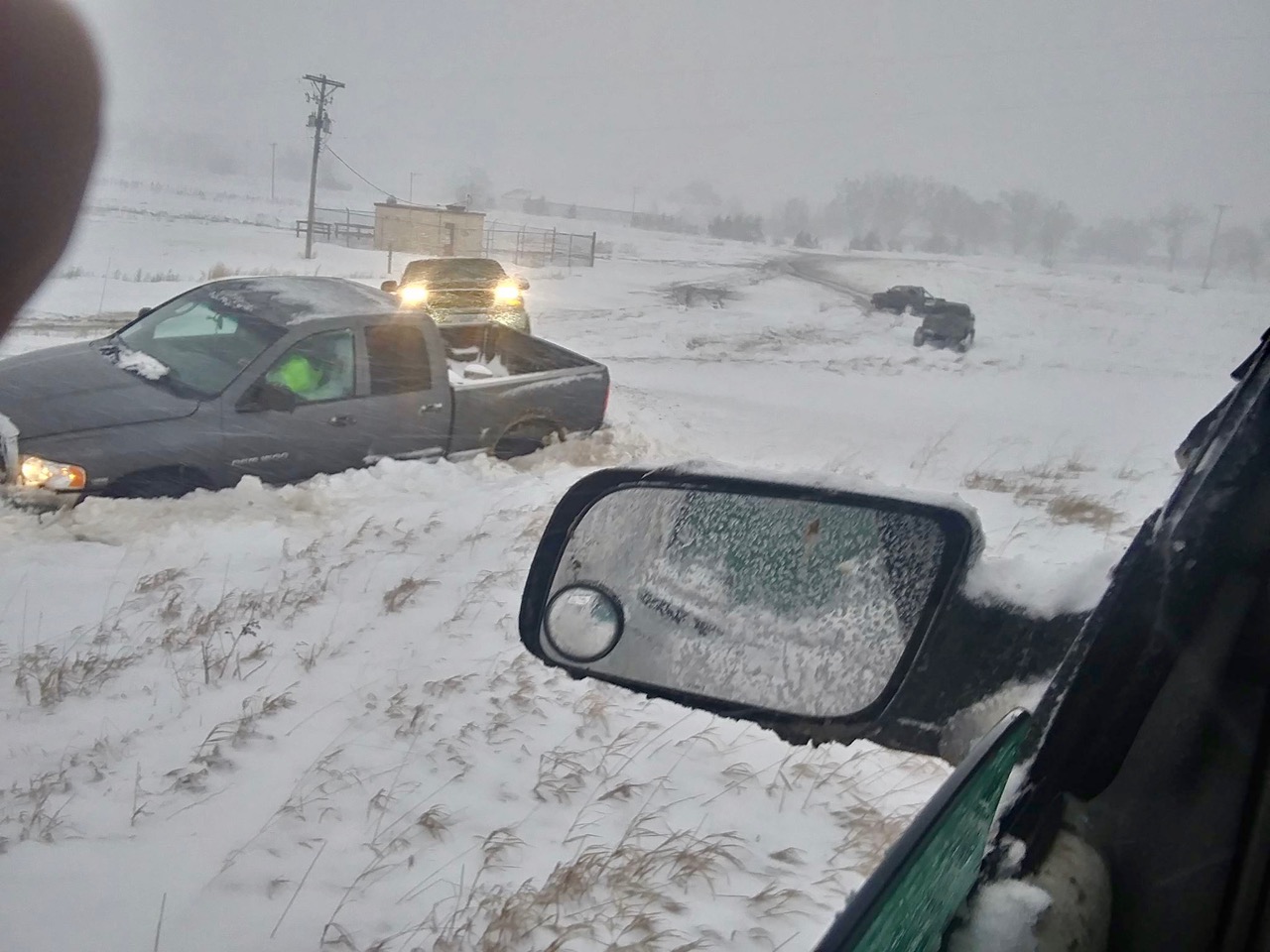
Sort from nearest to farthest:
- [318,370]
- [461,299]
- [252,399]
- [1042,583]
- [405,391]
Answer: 1. [1042,583]
2. [252,399]
3. [318,370]
4. [405,391]
5. [461,299]

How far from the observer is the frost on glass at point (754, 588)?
4.30 feet

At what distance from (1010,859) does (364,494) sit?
4.94 metres

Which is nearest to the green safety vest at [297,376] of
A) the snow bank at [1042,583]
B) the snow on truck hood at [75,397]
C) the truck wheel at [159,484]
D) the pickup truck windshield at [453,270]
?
the snow on truck hood at [75,397]

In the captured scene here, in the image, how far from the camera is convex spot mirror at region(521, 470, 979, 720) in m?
1.30

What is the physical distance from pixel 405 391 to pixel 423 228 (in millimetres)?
17649

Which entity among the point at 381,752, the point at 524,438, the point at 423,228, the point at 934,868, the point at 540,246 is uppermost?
the point at 540,246

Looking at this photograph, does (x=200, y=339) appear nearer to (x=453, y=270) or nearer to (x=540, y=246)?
(x=453, y=270)

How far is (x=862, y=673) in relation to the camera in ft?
4.25

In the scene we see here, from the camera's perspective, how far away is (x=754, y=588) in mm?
1525

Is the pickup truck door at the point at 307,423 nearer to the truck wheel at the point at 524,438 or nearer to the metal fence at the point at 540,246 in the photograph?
the truck wheel at the point at 524,438

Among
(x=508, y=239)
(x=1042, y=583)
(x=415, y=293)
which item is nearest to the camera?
(x=1042, y=583)

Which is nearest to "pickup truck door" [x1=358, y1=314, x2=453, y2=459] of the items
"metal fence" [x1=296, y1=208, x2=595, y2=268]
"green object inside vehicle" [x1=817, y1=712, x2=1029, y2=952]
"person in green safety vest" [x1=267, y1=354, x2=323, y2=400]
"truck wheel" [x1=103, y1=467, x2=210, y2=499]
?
"person in green safety vest" [x1=267, y1=354, x2=323, y2=400]

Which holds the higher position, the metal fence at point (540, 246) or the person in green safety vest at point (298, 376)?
the metal fence at point (540, 246)

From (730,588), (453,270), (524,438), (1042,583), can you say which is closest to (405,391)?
(524,438)
